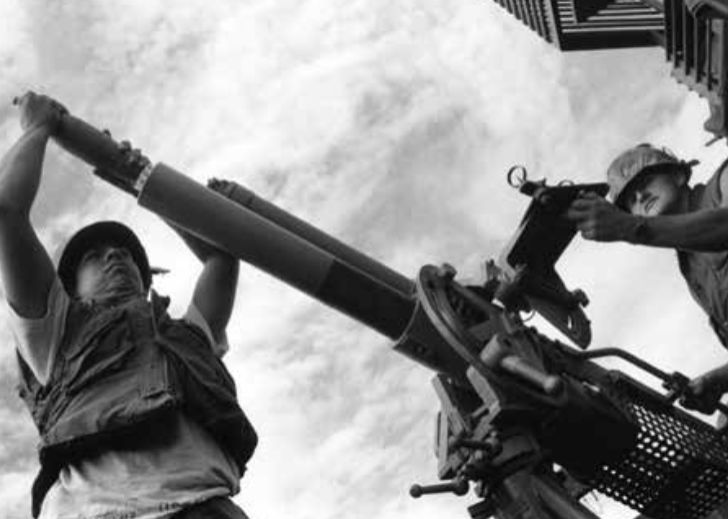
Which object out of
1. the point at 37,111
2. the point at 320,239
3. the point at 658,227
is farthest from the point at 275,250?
the point at 658,227

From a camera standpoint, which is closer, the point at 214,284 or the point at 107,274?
the point at 107,274

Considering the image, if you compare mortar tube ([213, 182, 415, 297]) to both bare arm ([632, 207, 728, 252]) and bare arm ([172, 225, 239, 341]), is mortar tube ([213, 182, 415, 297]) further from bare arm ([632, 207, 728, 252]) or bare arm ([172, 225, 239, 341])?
bare arm ([632, 207, 728, 252])

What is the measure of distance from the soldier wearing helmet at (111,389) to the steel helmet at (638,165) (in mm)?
2747

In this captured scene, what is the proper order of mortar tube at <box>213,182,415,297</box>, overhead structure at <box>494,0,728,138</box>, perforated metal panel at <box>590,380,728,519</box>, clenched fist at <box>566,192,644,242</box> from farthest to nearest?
overhead structure at <box>494,0,728,138</box> → mortar tube at <box>213,182,415,297</box> → perforated metal panel at <box>590,380,728,519</box> → clenched fist at <box>566,192,644,242</box>

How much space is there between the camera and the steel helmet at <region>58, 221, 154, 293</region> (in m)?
4.86

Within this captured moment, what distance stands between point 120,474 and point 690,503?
3418 millimetres

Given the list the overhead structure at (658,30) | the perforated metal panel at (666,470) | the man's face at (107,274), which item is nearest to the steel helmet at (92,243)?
the man's face at (107,274)

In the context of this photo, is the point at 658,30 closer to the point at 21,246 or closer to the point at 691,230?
the point at 691,230

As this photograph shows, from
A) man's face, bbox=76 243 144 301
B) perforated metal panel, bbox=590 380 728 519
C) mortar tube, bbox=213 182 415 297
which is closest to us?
man's face, bbox=76 243 144 301

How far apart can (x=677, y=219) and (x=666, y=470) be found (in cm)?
141

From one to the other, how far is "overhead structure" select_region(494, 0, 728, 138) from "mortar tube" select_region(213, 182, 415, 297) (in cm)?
461

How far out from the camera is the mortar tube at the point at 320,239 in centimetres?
589

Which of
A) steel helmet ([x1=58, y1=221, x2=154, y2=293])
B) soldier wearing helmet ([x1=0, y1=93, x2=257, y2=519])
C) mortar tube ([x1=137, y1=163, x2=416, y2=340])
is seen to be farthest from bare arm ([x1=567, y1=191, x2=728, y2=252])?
steel helmet ([x1=58, y1=221, x2=154, y2=293])

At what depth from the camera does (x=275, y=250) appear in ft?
17.7
